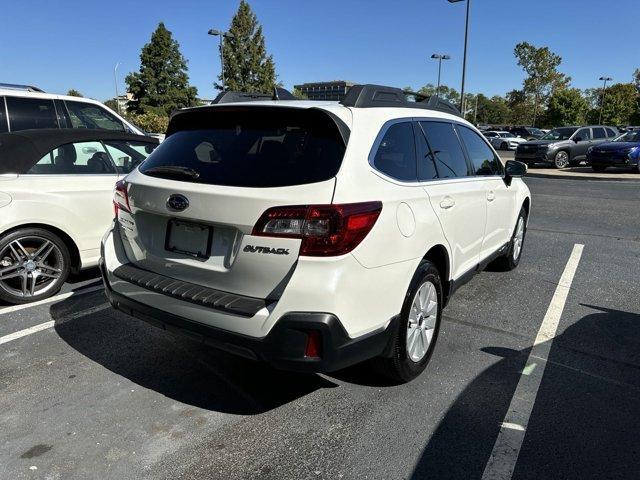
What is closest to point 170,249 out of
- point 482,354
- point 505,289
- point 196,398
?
point 196,398

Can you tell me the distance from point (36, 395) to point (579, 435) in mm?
3115

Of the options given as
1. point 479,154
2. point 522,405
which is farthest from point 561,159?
point 522,405

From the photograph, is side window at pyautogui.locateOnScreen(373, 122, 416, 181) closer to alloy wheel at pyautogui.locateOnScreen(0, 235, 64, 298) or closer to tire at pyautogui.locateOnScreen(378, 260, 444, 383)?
tire at pyautogui.locateOnScreen(378, 260, 444, 383)

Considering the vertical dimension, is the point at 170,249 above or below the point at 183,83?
below

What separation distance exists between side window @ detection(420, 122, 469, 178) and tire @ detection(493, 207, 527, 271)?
171 centimetres

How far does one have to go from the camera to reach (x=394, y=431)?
2705 mm

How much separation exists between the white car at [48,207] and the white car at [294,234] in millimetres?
1493

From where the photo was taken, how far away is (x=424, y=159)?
3.41 metres

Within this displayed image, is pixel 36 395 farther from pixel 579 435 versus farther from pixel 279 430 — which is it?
pixel 579 435

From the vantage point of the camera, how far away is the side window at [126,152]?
5228mm

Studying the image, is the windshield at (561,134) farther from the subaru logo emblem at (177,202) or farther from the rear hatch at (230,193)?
the subaru logo emblem at (177,202)

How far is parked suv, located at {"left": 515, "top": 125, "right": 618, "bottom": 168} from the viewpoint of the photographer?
787 inches

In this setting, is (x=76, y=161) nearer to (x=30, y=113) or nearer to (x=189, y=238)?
(x=189, y=238)

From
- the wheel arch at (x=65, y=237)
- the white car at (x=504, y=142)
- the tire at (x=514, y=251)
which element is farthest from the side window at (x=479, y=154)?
the white car at (x=504, y=142)
